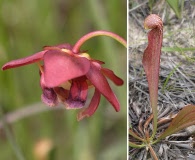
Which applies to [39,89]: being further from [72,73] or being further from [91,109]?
[72,73]

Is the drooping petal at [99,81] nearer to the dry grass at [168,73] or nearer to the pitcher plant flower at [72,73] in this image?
the pitcher plant flower at [72,73]


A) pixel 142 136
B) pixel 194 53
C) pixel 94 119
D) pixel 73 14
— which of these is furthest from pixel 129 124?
pixel 73 14

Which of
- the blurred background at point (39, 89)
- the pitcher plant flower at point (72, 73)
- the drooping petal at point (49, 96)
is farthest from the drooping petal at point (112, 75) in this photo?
the blurred background at point (39, 89)

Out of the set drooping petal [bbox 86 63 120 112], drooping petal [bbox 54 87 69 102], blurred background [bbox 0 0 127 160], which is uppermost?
drooping petal [bbox 86 63 120 112]

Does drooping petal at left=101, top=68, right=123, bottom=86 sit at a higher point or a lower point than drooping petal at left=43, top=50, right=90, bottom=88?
lower

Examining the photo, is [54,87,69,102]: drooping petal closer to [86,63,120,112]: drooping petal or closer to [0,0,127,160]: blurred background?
[86,63,120,112]: drooping petal

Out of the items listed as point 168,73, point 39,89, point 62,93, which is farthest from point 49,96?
point 39,89

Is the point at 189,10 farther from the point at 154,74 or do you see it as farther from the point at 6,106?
the point at 6,106

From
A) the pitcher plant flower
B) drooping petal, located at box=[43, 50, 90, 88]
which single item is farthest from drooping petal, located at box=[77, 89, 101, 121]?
drooping petal, located at box=[43, 50, 90, 88]
